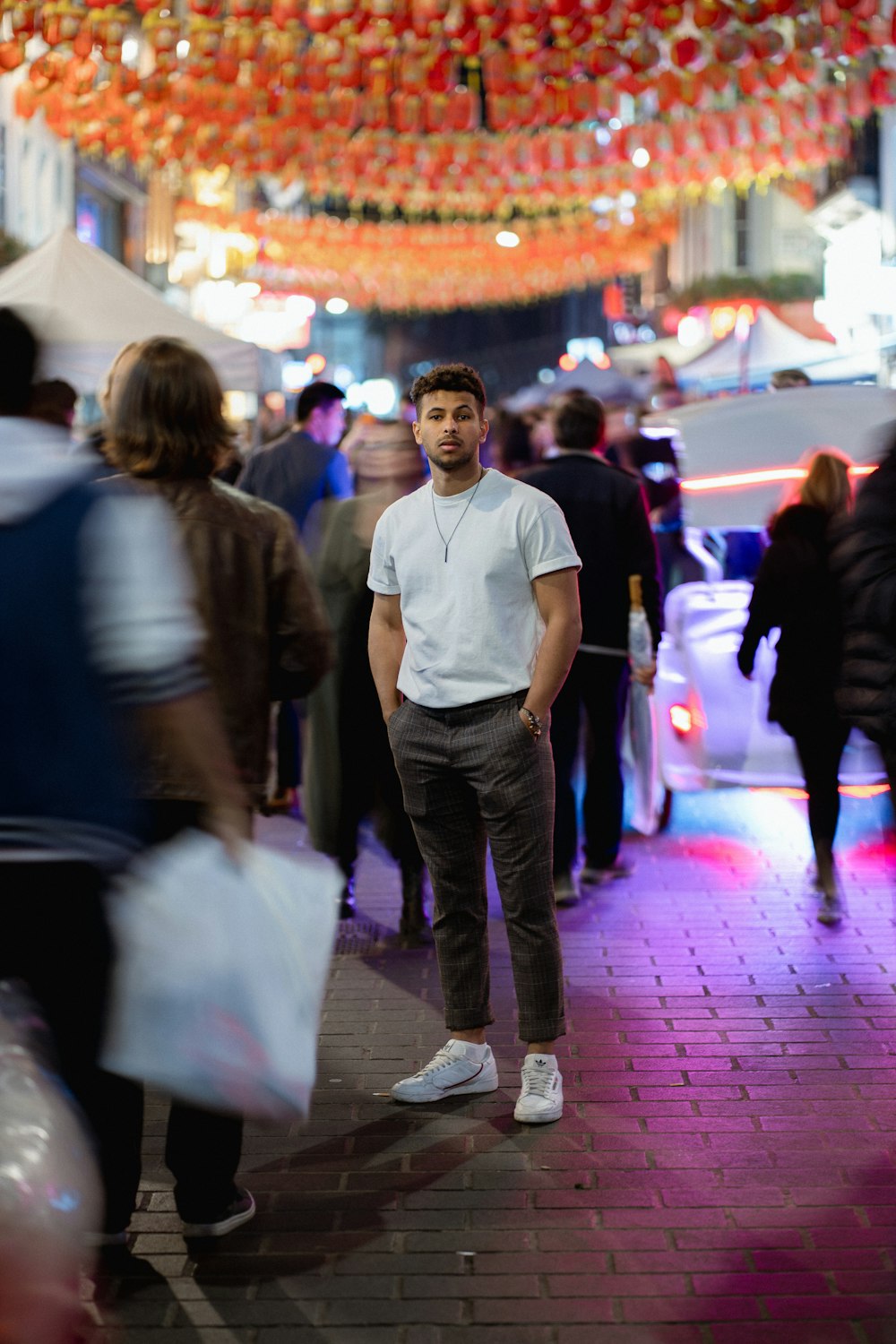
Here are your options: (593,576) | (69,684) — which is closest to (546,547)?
(69,684)

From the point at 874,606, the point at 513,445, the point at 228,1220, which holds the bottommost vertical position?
the point at 228,1220

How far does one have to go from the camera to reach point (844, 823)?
9.42 metres

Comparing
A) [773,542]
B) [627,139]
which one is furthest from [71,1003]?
[627,139]

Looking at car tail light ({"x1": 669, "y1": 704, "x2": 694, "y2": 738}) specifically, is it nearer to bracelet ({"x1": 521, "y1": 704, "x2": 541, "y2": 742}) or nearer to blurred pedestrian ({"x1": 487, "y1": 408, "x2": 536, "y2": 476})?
blurred pedestrian ({"x1": 487, "y1": 408, "x2": 536, "y2": 476})

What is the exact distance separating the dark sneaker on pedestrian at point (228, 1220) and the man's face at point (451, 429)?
85.4 inches

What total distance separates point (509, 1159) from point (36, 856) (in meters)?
2.35

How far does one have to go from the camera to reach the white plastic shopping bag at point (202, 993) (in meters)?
2.78

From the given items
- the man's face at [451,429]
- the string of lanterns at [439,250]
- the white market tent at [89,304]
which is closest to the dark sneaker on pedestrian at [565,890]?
the man's face at [451,429]

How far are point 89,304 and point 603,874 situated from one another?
19.0 ft

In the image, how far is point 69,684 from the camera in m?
2.74

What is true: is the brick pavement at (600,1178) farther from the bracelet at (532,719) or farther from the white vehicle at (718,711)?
the white vehicle at (718,711)

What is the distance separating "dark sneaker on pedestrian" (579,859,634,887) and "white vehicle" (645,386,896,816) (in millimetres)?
839

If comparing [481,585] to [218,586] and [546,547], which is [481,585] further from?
[218,586]

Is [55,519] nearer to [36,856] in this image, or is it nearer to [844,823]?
[36,856]
